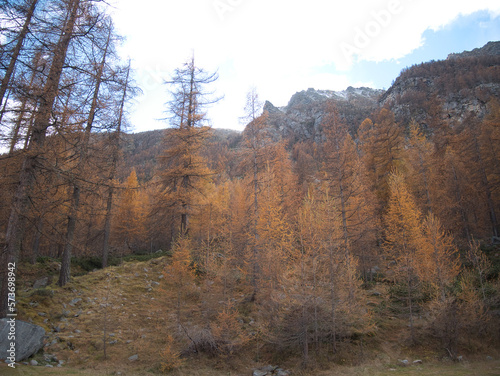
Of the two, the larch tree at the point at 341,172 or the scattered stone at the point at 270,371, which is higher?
the larch tree at the point at 341,172

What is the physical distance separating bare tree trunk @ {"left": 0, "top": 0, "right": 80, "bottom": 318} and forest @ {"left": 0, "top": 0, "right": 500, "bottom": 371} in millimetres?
39

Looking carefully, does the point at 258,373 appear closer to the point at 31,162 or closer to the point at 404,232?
the point at 31,162

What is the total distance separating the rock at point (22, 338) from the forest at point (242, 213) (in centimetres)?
77

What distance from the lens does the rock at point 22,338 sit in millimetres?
7371

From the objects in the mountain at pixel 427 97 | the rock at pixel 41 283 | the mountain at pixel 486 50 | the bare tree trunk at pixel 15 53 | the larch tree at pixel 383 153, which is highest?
the mountain at pixel 486 50

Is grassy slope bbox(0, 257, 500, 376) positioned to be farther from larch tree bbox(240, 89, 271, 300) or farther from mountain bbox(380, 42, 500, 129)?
mountain bbox(380, 42, 500, 129)

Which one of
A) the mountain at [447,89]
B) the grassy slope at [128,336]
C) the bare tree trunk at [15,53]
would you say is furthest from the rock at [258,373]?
the mountain at [447,89]

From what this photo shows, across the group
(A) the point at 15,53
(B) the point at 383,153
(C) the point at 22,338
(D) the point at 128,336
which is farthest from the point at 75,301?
(B) the point at 383,153

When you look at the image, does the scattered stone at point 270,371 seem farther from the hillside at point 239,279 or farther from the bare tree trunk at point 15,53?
the bare tree trunk at point 15,53

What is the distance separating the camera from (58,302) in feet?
38.5

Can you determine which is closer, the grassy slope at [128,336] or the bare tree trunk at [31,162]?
the bare tree trunk at [31,162]

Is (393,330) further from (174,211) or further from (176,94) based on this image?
(176,94)

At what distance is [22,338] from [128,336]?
4205 mm

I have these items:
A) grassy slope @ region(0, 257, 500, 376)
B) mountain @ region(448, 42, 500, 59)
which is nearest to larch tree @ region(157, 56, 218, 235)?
grassy slope @ region(0, 257, 500, 376)
